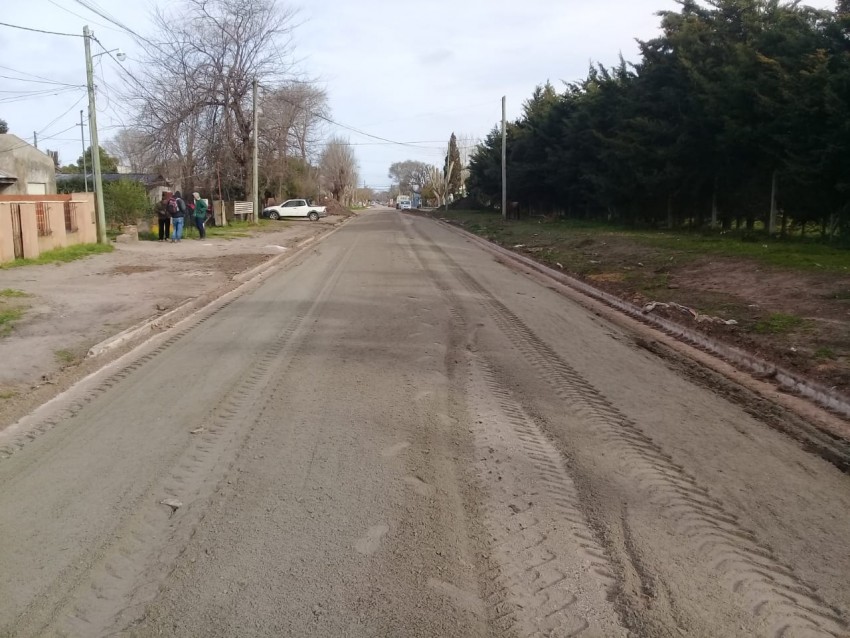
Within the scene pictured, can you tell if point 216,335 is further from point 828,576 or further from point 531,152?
point 531,152

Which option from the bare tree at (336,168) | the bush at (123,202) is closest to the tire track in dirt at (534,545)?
the bush at (123,202)

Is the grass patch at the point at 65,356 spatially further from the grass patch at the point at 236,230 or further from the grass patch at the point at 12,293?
the grass patch at the point at 236,230

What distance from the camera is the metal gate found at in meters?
16.8

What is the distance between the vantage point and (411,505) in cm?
447

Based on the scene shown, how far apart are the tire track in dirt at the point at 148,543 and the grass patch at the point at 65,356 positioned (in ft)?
9.16

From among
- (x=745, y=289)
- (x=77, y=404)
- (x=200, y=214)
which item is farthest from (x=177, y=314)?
(x=200, y=214)

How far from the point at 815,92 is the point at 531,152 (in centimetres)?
2724

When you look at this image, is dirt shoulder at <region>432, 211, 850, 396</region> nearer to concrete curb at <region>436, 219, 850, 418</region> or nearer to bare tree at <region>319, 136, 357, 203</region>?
concrete curb at <region>436, 219, 850, 418</region>

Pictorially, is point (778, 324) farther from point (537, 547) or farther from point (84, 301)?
point (84, 301)

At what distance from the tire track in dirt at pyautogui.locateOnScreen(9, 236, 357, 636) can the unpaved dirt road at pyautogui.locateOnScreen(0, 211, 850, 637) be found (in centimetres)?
2

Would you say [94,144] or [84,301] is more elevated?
[94,144]

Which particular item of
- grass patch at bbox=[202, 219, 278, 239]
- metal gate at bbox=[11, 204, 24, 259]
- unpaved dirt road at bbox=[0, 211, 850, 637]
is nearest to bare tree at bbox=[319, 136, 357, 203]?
grass patch at bbox=[202, 219, 278, 239]

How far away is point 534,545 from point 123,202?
26.0 metres

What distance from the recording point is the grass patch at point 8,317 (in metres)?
9.72
